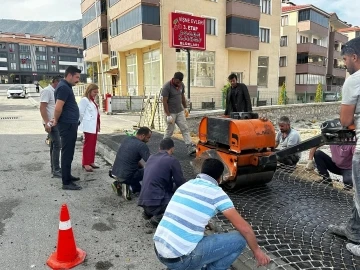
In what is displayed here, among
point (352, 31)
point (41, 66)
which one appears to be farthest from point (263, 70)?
point (41, 66)

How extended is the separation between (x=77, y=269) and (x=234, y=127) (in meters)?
2.45

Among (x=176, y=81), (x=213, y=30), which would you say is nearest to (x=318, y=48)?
(x=213, y=30)

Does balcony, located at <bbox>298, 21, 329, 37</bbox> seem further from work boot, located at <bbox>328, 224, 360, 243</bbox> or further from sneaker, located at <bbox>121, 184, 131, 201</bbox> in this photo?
work boot, located at <bbox>328, 224, 360, 243</bbox>

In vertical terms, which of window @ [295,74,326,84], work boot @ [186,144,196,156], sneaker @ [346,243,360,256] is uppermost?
window @ [295,74,326,84]

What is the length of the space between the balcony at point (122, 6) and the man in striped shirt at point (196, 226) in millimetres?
21573

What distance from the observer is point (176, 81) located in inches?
256

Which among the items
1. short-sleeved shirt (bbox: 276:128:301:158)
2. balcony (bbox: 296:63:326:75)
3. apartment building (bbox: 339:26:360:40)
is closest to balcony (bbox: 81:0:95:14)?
balcony (bbox: 296:63:326:75)

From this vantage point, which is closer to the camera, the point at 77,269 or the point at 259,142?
the point at 77,269

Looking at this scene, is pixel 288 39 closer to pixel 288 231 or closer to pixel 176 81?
pixel 176 81

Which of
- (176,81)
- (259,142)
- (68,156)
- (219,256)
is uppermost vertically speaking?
(176,81)

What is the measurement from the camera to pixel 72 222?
12.5 ft

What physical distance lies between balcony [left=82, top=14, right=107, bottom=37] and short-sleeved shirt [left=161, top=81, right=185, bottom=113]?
974 inches

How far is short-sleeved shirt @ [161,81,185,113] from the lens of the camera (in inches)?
260

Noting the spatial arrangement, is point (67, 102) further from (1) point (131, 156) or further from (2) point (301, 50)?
(2) point (301, 50)
